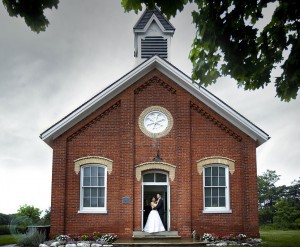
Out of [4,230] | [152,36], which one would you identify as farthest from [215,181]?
[4,230]

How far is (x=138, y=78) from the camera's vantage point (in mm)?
22141

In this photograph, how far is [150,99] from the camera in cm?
2217

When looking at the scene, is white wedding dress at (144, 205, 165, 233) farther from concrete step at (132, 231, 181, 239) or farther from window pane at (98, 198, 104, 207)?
window pane at (98, 198, 104, 207)

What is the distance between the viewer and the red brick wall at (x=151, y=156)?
21.0m

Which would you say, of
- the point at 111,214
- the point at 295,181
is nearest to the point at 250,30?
the point at 111,214

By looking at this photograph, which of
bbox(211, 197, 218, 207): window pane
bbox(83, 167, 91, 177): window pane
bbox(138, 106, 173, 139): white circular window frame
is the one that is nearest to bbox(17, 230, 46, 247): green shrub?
bbox(83, 167, 91, 177): window pane

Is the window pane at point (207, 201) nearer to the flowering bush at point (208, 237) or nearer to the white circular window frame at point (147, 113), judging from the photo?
the flowering bush at point (208, 237)

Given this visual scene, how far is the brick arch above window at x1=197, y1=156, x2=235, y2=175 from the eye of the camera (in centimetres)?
2150

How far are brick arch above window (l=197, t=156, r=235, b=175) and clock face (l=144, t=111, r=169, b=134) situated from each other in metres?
2.39

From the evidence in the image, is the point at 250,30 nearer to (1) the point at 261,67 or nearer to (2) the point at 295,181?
(1) the point at 261,67

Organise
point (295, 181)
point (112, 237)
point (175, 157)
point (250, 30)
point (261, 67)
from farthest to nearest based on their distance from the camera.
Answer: point (295, 181)
point (175, 157)
point (112, 237)
point (261, 67)
point (250, 30)

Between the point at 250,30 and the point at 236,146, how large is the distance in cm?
1330

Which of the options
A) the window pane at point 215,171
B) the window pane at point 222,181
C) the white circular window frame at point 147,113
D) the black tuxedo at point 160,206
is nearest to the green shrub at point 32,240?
the black tuxedo at point 160,206

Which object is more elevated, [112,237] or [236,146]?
[236,146]
